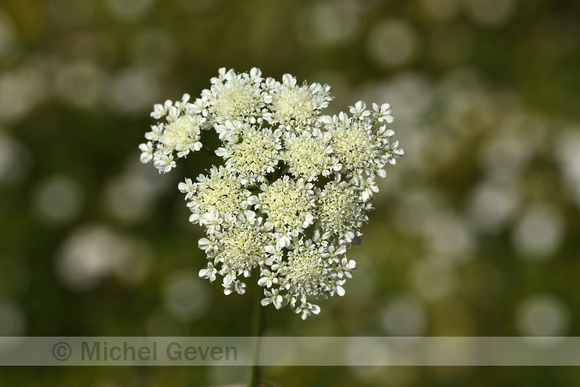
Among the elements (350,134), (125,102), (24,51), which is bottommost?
(350,134)

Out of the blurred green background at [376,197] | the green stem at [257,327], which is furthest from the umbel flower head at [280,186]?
the blurred green background at [376,197]

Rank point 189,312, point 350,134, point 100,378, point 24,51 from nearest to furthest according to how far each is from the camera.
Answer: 1. point 350,134
2. point 100,378
3. point 189,312
4. point 24,51

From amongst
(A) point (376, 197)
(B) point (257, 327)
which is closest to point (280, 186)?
(B) point (257, 327)

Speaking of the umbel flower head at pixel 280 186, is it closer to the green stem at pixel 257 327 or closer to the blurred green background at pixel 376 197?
the green stem at pixel 257 327

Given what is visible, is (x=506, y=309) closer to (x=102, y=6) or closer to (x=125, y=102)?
(x=125, y=102)

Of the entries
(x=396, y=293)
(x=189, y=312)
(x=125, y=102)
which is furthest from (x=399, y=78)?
(x=189, y=312)

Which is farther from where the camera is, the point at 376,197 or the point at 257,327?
the point at 376,197

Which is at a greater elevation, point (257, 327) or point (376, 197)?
point (376, 197)

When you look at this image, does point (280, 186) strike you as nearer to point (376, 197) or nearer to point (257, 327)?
point (257, 327)
